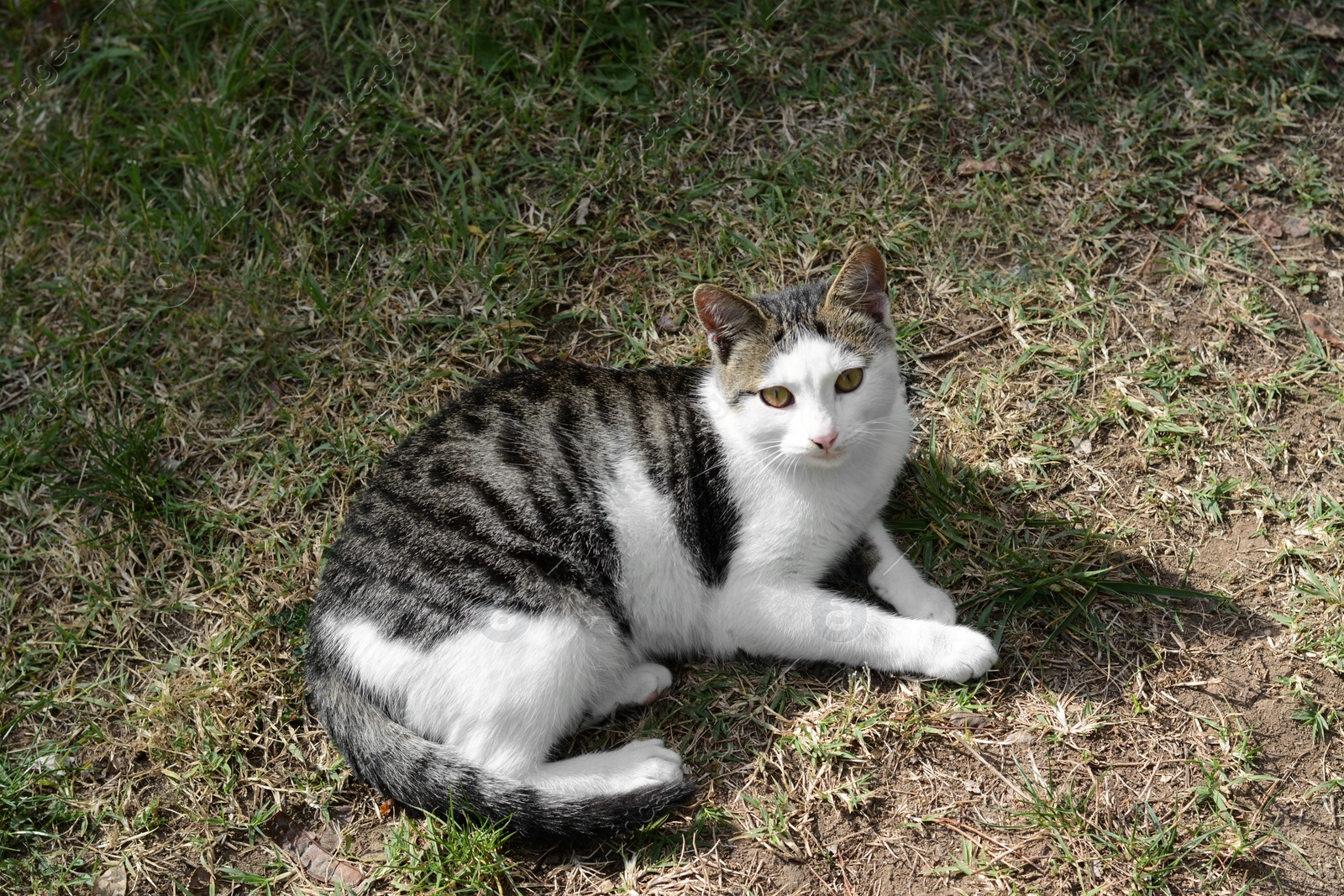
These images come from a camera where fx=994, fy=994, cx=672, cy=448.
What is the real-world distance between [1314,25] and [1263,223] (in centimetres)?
104

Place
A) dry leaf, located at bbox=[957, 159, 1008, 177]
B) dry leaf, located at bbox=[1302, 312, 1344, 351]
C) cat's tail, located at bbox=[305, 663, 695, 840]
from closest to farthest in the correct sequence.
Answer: cat's tail, located at bbox=[305, 663, 695, 840]
dry leaf, located at bbox=[1302, 312, 1344, 351]
dry leaf, located at bbox=[957, 159, 1008, 177]

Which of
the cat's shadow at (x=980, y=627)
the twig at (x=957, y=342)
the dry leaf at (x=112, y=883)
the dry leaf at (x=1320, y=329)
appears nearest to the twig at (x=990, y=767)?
the cat's shadow at (x=980, y=627)

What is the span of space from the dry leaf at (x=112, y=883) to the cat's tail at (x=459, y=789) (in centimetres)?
82

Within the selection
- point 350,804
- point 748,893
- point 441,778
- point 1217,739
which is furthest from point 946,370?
point 350,804

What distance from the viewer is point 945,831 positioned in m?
2.84

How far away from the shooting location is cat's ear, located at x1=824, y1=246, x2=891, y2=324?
9.25 feet

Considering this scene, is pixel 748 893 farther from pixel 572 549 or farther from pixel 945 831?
pixel 572 549

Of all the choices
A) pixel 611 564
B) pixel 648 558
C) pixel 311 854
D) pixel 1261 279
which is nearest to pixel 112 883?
pixel 311 854

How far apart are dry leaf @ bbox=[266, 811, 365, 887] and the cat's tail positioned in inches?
11.9

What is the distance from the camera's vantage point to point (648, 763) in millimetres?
2898

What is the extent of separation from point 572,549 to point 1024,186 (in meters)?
2.42

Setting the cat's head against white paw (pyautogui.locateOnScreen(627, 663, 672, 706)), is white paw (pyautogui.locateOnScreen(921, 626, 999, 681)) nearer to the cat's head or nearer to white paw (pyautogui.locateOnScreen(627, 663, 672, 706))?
the cat's head

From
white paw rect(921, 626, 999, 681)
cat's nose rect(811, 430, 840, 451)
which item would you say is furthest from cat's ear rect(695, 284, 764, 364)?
white paw rect(921, 626, 999, 681)

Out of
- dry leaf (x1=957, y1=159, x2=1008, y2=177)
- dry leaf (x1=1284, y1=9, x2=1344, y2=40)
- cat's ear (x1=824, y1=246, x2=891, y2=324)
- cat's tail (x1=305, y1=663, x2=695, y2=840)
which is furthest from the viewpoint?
dry leaf (x1=1284, y1=9, x2=1344, y2=40)
